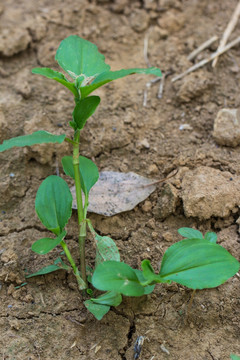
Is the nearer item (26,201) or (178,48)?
(26,201)

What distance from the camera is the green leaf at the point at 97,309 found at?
2.10m

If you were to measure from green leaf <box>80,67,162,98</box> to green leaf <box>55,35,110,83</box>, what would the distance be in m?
0.11

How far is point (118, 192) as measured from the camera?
8.88 feet

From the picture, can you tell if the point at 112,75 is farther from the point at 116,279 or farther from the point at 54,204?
the point at 116,279

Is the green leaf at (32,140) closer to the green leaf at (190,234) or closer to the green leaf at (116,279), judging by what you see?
the green leaf at (116,279)

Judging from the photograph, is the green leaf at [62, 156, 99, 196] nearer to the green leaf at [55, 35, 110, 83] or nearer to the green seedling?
the green seedling

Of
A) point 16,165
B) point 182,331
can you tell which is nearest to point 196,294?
point 182,331

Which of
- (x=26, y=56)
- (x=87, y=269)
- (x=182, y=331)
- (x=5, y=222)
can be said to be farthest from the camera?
(x=26, y=56)

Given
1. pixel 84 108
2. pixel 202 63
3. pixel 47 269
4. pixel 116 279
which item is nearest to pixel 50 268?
→ pixel 47 269

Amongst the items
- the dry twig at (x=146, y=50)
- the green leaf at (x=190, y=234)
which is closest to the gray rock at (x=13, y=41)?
the dry twig at (x=146, y=50)

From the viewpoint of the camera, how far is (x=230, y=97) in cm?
311

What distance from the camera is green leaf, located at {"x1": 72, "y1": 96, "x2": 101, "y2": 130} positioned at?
84.4 inches

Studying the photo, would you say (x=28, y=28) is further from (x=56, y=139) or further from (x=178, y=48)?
(x=56, y=139)

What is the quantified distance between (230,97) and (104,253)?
1618mm
